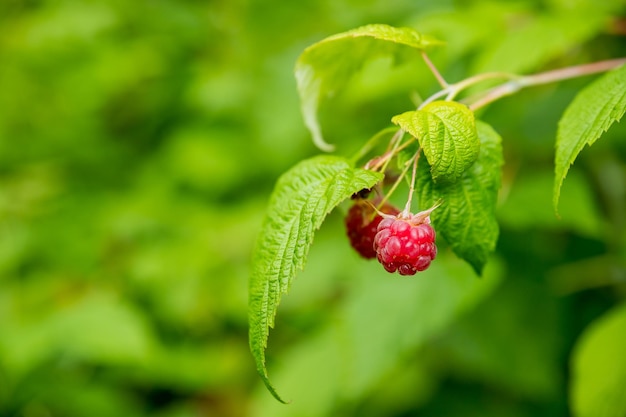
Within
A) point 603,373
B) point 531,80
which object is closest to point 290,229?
point 531,80

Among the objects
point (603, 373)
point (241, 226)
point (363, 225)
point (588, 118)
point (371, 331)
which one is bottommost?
point (241, 226)

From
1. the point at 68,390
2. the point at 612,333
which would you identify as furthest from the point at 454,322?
the point at 68,390

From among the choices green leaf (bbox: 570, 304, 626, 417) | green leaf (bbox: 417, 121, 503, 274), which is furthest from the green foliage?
green leaf (bbox: 417, 121, 503, 274)

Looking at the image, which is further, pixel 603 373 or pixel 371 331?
pixel 371 331

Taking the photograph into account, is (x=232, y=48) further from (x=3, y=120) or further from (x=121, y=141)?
(x=3, y=120)

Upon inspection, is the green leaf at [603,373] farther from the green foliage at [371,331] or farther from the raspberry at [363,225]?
the raspberry at [363,225]

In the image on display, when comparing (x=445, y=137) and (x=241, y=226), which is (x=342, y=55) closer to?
(x=445, y=137)
